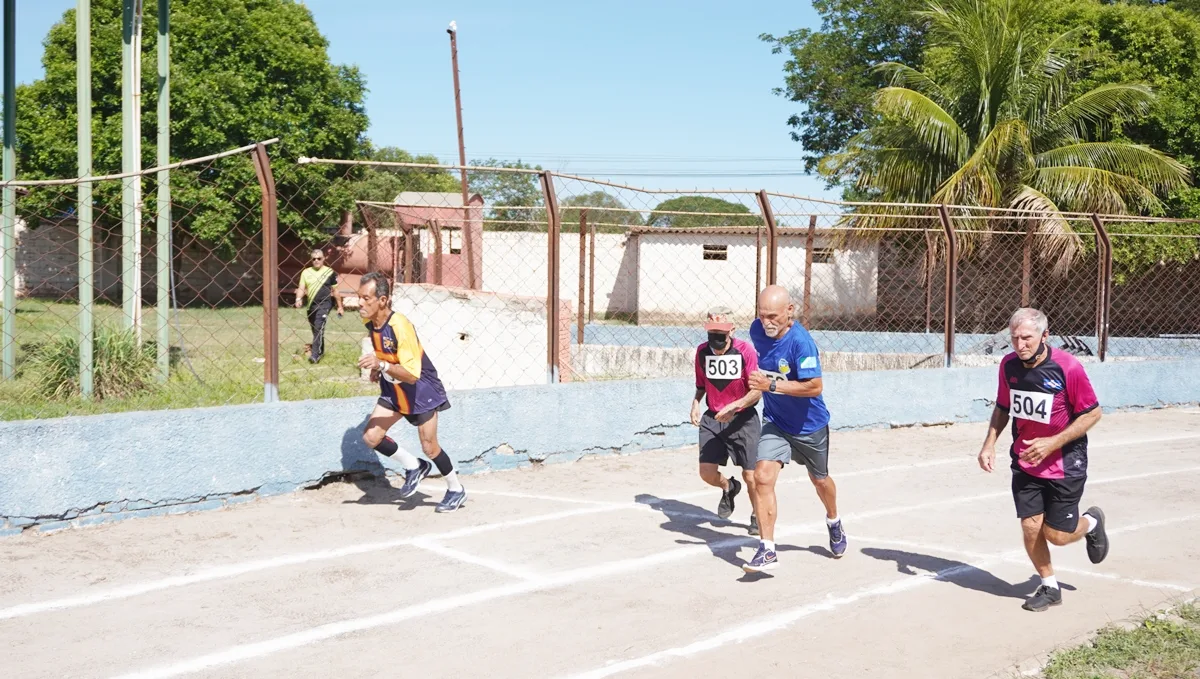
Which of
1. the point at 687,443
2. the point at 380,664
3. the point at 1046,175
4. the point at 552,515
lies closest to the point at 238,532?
the point at 552,515

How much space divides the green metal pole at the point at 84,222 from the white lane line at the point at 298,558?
3854 millimetres

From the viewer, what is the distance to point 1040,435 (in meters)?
5.46

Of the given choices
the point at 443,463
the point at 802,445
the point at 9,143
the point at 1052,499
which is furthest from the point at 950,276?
the point at 9,143

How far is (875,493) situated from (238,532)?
487cm

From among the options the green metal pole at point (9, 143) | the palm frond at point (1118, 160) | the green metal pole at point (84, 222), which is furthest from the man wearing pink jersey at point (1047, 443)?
the palm frond at point (1118, 160)

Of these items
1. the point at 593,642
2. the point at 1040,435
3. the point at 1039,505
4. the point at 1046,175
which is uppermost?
the point at 1046,175

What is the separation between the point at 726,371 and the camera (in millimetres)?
6512

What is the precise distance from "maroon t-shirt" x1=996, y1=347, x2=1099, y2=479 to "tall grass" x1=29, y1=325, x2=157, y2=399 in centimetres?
804

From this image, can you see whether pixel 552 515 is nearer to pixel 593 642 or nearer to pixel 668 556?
pixel 668 556

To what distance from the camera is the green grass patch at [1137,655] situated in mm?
4340

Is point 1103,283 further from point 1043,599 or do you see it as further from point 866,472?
point 1043,599

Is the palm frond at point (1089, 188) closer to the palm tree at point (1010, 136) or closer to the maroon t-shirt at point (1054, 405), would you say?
the palm tree at point (1010, 136)

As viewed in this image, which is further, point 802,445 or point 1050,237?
point 1050,237

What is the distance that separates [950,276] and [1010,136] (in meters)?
11.2
